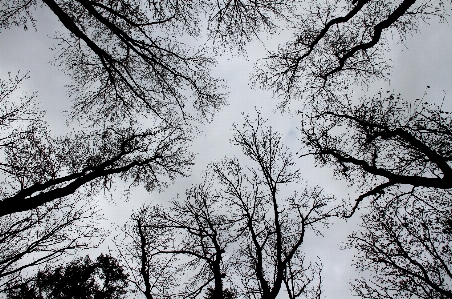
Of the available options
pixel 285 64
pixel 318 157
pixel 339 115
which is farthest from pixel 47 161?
pixel 339 115

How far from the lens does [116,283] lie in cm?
1725

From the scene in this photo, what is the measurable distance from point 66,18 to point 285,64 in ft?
21.6

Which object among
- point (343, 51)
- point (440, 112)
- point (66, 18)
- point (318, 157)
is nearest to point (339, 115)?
point (318, 157)

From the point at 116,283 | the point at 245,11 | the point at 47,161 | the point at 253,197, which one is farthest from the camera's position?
the point at 116,283

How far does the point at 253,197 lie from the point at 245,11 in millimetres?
6863

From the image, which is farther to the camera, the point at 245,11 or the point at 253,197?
the point at 253,197

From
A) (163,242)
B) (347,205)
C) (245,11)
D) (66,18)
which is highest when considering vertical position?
(245,11)

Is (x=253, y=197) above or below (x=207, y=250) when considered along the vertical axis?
above

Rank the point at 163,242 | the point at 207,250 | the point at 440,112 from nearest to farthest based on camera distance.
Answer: the point at 440,112
the point at 207,250
the point at 163,242

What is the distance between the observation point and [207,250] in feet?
38.3

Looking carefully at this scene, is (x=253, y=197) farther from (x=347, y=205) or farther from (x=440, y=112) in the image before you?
(x=440, y=112)

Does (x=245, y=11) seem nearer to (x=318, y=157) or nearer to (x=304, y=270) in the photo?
(x=318, y=157)

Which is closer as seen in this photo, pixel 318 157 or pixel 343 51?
pixel 343 51

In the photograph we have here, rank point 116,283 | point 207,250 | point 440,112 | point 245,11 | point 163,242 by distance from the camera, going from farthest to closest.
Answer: point 116,283, point 163,242, point 207,250, point 440,112, point 245,11
